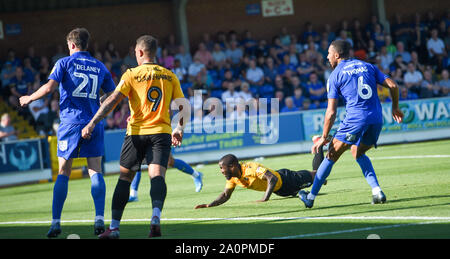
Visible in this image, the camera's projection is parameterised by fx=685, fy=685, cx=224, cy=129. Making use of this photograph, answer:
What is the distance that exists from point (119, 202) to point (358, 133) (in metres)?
3.34

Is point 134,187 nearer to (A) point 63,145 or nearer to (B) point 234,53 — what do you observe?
(A) point 63,145

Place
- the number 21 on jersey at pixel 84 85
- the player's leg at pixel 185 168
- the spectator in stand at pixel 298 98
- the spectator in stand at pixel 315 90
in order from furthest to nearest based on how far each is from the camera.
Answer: the spectator in stand at pixel 315 90 → the spectator in stand at pixel 298 98 → the player's leg at pixel 185 168 → the number 21 on jersey at pixel 84 85

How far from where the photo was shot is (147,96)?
734 cm

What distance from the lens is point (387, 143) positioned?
74.5 feet

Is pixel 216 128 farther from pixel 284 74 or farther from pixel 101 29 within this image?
pixel 101 29

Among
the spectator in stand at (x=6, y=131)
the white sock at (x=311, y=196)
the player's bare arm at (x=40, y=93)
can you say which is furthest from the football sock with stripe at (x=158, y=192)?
the spectator in stand at (x=6, y=131)

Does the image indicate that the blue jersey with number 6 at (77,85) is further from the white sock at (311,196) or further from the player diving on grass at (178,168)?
the player diving on grass at (178,168)

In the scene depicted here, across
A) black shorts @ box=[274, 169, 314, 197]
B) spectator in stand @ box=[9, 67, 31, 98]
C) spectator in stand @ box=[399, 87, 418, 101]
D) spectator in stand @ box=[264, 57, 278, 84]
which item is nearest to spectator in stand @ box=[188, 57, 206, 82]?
spectator in stand @ box=[264, 57, 278, 84]

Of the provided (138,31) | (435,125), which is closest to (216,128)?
(435,125)

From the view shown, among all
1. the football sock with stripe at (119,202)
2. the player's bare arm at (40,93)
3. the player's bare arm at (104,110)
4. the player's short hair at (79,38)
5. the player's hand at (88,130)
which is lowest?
the football sock with stripe at (119,202)

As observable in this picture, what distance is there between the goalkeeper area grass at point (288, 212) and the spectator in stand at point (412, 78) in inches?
414

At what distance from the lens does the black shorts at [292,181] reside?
34.1 ft

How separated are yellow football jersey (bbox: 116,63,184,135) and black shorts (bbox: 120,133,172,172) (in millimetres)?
65

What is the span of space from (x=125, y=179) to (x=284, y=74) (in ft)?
61.8
